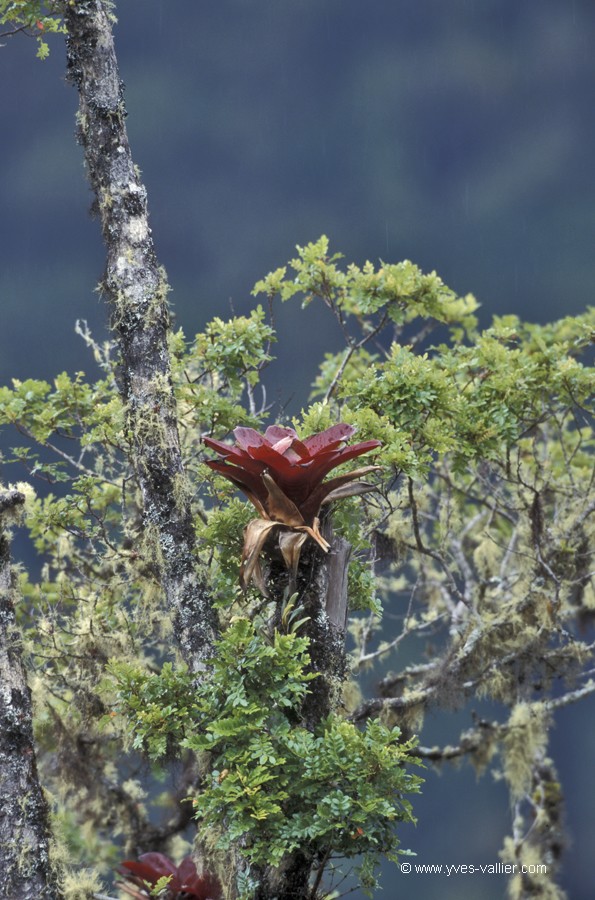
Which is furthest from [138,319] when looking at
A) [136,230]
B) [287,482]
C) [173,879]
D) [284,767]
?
[173,879]

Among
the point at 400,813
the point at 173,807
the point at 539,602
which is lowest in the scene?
the point at 400,813

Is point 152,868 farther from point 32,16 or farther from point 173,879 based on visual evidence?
point 32,16

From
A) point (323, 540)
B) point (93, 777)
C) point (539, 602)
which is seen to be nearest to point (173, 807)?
point (93, 777)

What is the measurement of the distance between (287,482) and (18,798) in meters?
1.34

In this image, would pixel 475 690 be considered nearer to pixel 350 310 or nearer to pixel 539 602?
pixel 539 602

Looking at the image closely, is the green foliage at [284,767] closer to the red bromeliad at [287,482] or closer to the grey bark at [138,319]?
the red bromeliad at [287,482]

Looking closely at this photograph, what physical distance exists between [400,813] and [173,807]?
2.92 meters

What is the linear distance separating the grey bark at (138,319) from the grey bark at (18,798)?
A: 0.54 metres

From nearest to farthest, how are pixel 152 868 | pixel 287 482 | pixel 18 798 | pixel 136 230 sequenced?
pixel 287 482 < pixel 18 798 < pixel 136 230 < pixel 152 868

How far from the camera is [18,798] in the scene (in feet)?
10.3

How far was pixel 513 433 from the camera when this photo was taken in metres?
4.21

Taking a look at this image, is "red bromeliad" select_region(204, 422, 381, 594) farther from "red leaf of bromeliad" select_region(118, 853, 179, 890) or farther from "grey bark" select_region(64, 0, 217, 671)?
"red leaf of bromeliad" select_region(118, 853, 179, 890)

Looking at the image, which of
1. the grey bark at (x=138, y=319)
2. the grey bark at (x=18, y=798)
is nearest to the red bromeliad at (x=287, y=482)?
the grey bark at (x=138, y=319)

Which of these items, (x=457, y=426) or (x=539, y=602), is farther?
(x=539, y=602)
